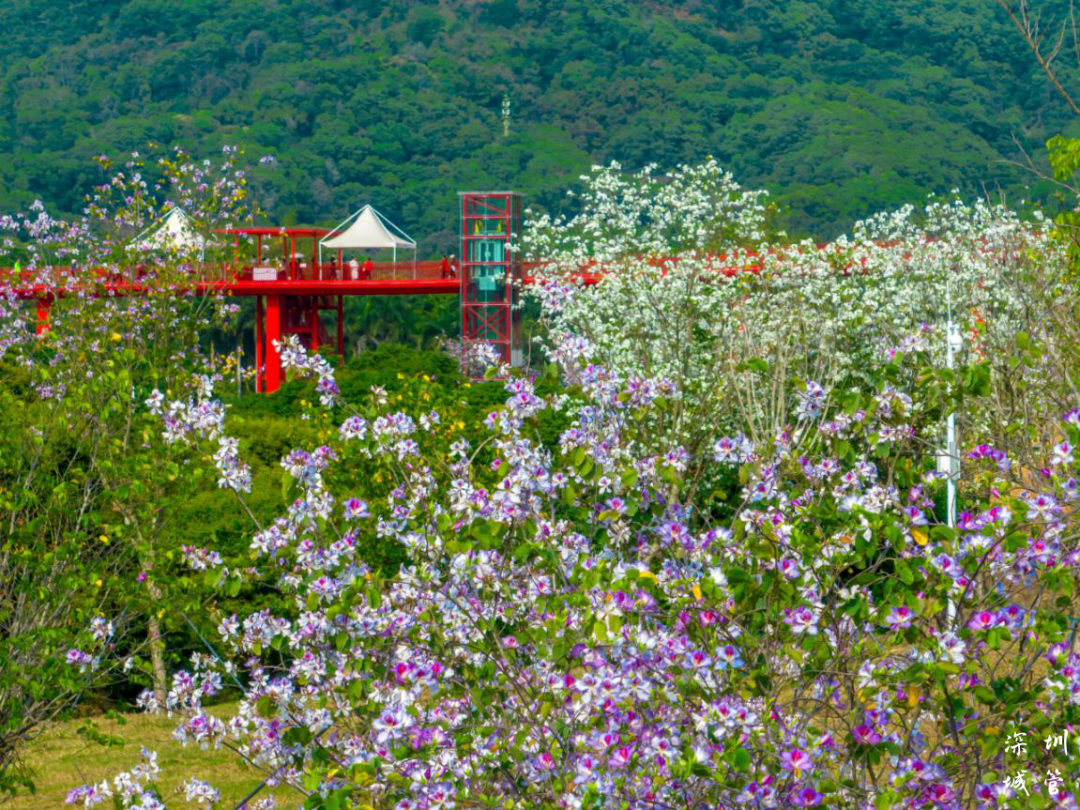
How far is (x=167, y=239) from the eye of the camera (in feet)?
51.8

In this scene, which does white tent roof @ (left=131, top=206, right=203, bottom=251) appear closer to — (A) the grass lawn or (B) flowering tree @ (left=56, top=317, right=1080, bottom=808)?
(A) the grass lawn

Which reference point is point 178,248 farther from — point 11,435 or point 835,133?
point 835,133

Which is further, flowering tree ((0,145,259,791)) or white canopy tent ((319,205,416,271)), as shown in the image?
white canopy tent ((319,205,416,271))

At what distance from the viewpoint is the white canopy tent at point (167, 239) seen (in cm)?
1554

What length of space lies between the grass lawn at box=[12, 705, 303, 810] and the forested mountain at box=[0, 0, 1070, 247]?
108 meters

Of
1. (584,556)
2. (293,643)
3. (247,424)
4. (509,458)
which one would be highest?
(509,458)

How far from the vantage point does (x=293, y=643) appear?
5.40 m

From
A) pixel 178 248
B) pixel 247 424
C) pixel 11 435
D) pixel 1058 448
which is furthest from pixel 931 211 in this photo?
pixel 1058 448

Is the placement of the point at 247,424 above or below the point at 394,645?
below

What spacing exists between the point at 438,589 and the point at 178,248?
36.4ft

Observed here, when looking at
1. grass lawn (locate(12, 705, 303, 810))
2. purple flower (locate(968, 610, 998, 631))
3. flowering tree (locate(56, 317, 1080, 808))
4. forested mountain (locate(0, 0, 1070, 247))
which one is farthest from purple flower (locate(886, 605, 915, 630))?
forested mountain (locate(0, 0, 1070, 247))

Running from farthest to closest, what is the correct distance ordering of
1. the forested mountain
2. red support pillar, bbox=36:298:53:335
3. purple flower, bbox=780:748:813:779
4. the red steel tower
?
the forested mountain → the red steel tower → red support pillar, bbox=36:298:53:335 → purple flower, bbox=780:748:813:779

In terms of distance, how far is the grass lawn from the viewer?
10.6 metres

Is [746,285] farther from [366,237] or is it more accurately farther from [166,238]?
[366,237]
